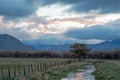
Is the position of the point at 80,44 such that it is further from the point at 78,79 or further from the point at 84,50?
the point at 78,79

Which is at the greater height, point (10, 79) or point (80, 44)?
point (80, 44)

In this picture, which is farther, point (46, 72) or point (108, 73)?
point (46, 72)

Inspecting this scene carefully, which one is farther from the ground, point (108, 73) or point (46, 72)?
point (46, 72)

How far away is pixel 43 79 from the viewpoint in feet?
118

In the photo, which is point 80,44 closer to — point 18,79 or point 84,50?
point 84,50

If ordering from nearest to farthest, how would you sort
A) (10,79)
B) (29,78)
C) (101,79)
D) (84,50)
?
(10,79), (29,78), (101,79), (84,50)

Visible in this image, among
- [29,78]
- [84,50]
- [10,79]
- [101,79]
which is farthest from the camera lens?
[84,50]

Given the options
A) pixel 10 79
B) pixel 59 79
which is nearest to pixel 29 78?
Answer: pixel 10 79

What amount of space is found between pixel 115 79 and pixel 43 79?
26.1ft

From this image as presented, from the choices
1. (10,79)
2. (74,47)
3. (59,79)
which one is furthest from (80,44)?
(10,79)

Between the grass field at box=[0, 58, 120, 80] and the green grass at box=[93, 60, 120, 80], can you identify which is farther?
the green grass at box=[93, 60, 120, 80]

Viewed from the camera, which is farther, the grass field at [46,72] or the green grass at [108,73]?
the green grass at [108,73]

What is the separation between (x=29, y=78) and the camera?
112 ft

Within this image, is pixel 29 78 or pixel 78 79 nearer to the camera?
pixel 29 78
